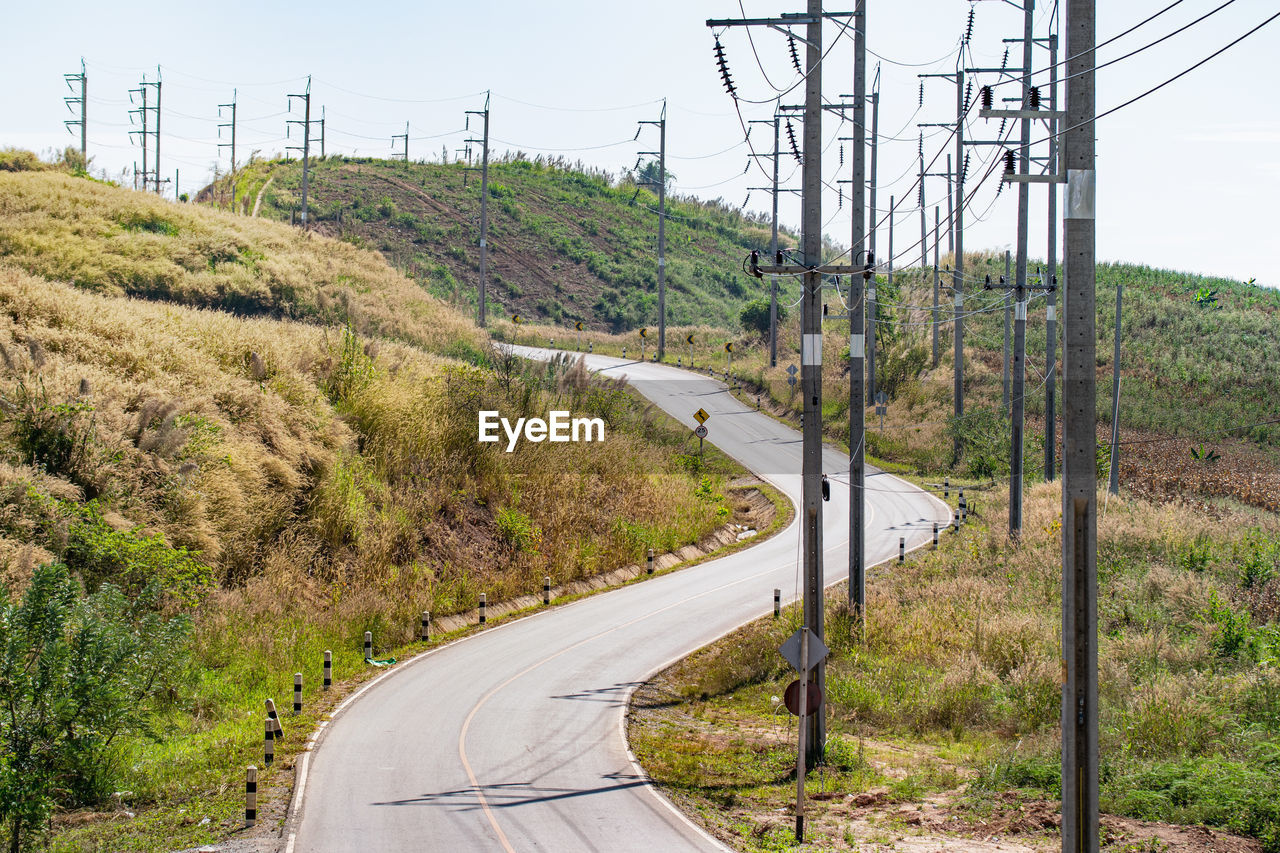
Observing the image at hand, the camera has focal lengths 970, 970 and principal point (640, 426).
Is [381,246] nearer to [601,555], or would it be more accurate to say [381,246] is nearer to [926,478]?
[926,478]

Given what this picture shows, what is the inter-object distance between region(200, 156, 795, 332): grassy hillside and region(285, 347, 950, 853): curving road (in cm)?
4402

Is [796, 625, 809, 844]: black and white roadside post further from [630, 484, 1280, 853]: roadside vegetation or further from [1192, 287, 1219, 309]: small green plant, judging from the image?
[1192, 287, 1219, 309]: small green plant

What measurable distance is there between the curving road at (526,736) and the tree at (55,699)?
2.50 metres

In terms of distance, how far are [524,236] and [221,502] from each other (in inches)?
3181

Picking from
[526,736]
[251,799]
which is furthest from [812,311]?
[251,799]

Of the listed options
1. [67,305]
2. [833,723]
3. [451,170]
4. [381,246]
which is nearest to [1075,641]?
[833,723]

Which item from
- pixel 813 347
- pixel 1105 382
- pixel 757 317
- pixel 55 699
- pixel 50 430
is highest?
pixel 757 317

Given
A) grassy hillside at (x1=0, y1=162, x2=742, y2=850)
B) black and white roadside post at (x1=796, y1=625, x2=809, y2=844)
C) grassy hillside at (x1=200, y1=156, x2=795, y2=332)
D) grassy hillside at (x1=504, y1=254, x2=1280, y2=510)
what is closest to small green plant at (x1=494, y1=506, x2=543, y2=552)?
grassy hillside at (x1=0, y1=162, x2=742, y2=850)

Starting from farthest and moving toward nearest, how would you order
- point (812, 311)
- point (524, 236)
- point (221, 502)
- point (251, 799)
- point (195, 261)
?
1. point (524, 236)
2. point (195, 261)
3. point (221, 502)
4. point (812, 311)
5. point (251, 799)

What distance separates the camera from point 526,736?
1538 centimetres

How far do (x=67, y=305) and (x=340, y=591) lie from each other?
395 inches

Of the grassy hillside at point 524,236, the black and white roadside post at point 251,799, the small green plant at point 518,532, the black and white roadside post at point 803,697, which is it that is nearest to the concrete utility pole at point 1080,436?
the black and white roadside post at point 803,697

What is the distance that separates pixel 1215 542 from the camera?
82.0ft

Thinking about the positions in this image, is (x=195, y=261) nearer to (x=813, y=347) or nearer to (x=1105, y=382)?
(x=813, y=347)
